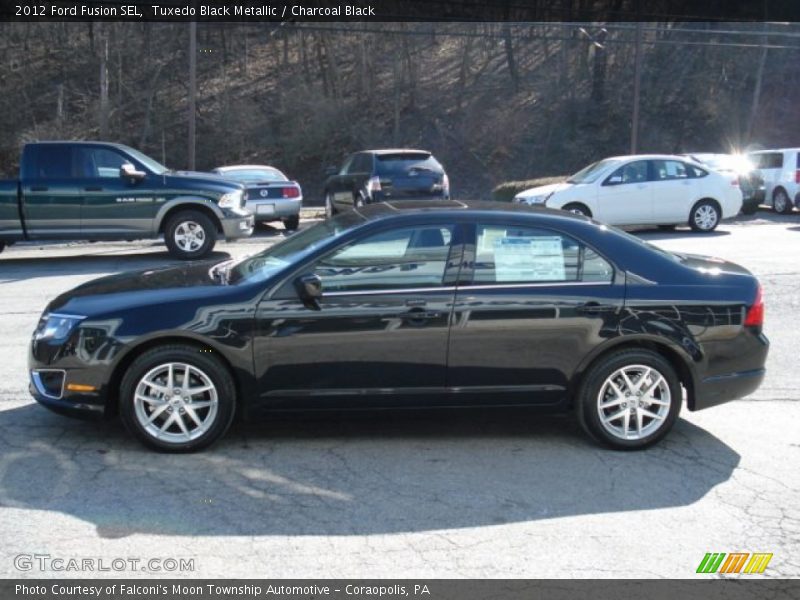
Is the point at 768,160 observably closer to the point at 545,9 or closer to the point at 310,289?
the point at 545,9

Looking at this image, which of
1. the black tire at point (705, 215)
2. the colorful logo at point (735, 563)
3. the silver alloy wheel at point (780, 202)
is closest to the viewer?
the colorful logo at point (735, 563)

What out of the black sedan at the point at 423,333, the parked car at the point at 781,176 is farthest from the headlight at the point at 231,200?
the parked car at the point at 781,176

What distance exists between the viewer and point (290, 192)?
18375mm

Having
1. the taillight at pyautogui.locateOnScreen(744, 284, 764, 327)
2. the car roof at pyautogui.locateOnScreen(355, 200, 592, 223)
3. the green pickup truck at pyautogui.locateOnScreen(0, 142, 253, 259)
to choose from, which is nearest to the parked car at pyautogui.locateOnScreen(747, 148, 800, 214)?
the green pickup truck at pyautogui.locateOnScreen(0, 142, 253, 259)

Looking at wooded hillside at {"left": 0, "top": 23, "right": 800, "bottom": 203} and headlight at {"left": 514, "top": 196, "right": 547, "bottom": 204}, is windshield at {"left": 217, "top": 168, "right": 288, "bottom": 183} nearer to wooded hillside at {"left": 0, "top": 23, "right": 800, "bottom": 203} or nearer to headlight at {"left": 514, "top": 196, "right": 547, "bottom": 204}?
headlight at {"left": 514, "top": 196, "right": 547, "bottom": 204}

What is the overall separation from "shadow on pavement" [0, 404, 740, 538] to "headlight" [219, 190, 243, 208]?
812cm

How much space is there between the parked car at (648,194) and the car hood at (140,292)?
480 inches

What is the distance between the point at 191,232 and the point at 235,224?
701 millimetres

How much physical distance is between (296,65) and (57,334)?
38.1 metres

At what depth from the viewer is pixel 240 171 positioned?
63.9 feet

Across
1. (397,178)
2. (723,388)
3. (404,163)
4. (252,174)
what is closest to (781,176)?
(404,163)

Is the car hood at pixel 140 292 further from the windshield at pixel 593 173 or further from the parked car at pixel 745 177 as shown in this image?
the parked car at pixel 745 177

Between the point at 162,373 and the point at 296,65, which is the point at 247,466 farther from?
the point at 296,65

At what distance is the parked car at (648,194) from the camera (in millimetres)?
17297
